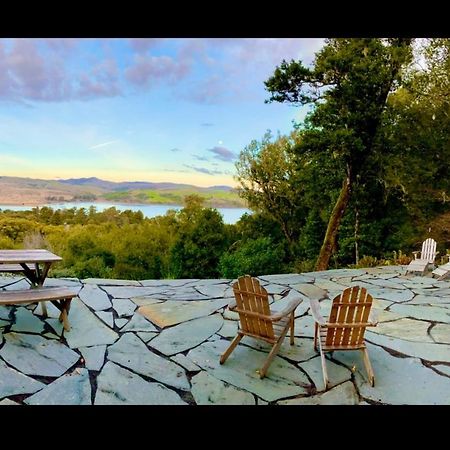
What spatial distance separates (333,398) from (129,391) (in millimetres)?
1463

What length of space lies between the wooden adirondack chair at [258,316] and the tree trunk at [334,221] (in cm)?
716

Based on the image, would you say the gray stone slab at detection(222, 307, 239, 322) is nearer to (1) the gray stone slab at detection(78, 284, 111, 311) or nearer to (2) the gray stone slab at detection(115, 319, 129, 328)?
(2) the gray stone slab at detection(115, 319, 129, 328)

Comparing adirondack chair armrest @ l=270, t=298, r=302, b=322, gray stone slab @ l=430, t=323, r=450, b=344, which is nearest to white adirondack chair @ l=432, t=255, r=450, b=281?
gray stone slab @ l=430, t=323, r=450, b=344

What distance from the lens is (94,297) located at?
4914 millimetres

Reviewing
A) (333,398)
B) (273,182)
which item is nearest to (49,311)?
(333,398)

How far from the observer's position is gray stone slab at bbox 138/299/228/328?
14.1ft

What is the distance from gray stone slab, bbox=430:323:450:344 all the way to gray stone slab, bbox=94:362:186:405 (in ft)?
8.59

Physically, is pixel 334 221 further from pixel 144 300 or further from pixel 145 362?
pixel 145 362

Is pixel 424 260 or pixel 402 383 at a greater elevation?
pixel 424 260

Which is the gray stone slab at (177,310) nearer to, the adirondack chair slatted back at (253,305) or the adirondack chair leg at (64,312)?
the adirondack chair leg at (64,312)

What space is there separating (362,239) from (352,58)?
4821mm

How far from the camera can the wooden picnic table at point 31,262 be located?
396 cm
